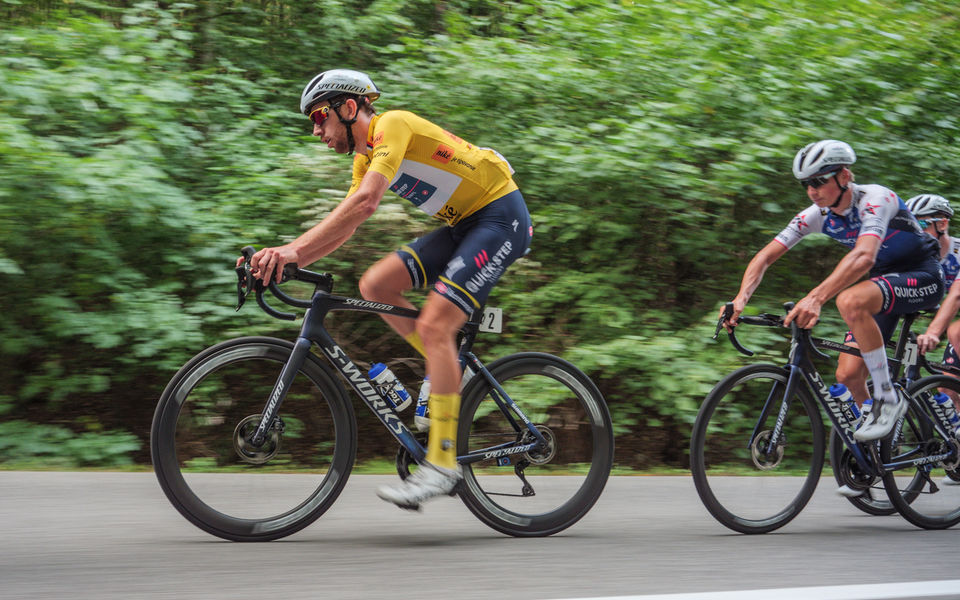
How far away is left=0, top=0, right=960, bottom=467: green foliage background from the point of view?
622 cm

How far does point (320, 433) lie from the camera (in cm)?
388

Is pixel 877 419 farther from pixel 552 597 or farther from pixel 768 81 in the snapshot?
pixel 768 81

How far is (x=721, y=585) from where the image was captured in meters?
3.31

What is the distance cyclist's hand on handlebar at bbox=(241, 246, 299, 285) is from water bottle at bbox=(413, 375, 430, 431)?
878 mm

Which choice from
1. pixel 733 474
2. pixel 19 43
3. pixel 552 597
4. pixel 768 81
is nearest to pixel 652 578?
pixel 552 597

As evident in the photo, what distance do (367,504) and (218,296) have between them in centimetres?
254

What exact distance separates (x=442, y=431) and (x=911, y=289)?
9.02ft

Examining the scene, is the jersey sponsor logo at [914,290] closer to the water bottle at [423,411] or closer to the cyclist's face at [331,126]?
the water bottle at [423,411]

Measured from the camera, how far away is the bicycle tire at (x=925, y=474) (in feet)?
15.6

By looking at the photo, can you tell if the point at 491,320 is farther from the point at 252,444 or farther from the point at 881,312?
the point at 881,312

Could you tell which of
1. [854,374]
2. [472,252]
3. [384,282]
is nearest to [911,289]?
[854,374]

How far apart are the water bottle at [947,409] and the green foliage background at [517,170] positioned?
5.86ft

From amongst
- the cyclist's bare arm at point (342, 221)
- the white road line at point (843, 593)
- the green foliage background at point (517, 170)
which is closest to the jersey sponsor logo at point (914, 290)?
the white road line at point (843, 593)

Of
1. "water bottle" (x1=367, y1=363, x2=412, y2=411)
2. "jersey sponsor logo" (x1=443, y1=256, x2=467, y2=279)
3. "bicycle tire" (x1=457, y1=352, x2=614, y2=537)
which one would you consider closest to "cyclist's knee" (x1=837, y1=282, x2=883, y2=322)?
"bicycle tire" (x1=457, y1=352, x2=614, y2=537)
